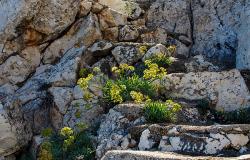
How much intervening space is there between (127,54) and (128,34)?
5.27 ft

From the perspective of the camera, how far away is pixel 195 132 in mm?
10391

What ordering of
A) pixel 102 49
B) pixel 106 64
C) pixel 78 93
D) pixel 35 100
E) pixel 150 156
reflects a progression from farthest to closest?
pixel 102 49
pixel 106 64
pixel 35 100
pixel 78 93
pixel 150 156

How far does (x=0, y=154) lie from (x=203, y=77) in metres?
6.39

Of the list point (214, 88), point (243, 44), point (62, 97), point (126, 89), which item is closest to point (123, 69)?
point (126, 89)

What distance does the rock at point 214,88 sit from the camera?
43.1ft

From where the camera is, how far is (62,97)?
13992 mm

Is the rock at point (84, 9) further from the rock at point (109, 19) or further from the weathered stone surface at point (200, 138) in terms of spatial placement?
the weathered stone surface at point (200, 138)

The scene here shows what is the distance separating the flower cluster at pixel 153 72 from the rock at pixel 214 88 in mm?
294

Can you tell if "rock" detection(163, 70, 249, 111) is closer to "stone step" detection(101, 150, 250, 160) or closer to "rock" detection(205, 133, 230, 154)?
"rock" detection(205, 133, 230, 154)

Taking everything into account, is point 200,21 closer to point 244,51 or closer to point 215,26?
point 215,26

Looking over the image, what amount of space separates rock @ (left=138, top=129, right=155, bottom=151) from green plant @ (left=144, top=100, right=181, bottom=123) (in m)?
0.79

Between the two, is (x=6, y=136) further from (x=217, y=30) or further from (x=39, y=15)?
(x=217, y=30)

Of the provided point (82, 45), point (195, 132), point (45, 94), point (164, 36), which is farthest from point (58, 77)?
point (195, 132)

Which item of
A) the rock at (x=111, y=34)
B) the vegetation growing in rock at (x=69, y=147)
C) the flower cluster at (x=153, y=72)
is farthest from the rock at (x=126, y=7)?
the vegetation growing in rock at (x=69, y=147)
